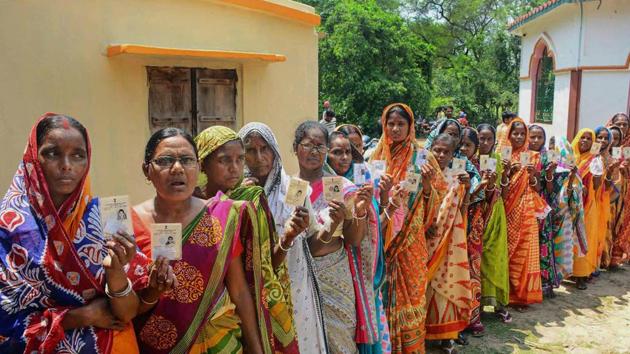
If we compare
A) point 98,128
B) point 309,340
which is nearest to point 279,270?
point 309,340

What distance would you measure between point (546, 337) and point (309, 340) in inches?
116

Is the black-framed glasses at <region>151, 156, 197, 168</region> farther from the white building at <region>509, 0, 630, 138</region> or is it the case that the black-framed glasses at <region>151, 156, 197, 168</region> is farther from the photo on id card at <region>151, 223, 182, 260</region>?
the white building at <region>509, 0, 630, 138</region>

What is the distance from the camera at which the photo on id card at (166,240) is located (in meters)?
1.77

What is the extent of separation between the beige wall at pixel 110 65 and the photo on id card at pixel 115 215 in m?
3.78

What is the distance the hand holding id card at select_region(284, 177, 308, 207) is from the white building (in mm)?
11765

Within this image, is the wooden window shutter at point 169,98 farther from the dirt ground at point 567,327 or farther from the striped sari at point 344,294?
the dirt ground at point 567,327

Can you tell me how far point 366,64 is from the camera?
1881 cm

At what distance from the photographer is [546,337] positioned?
4699 mm

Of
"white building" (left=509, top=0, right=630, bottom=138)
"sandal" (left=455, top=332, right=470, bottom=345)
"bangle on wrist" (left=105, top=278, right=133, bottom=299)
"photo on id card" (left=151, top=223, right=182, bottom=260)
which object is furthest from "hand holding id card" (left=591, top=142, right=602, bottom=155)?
"white building" (left=509, top=0, right=630, bottom=138)

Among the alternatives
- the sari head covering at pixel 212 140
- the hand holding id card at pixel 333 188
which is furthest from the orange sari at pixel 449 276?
the sari head covering at pixel 212 140

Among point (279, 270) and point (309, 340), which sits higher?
point (279, 270)

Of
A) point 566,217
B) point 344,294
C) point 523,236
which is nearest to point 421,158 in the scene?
point 344,294

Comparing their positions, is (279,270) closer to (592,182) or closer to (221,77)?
(221,77)

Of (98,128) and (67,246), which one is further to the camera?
(98,128)
